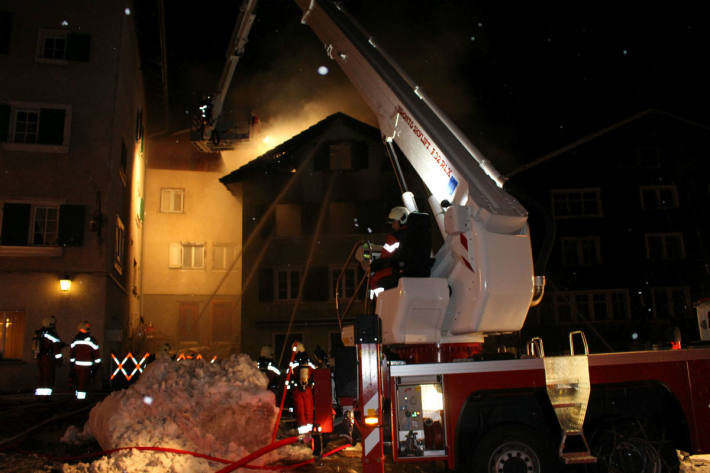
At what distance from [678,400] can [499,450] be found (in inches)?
77.1

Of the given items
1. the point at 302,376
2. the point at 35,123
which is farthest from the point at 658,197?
the point at 35,123

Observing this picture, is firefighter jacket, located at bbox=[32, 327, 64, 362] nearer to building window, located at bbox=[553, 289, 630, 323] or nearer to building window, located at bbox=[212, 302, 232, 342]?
building window, located at bbox=[212, 302, 232, 342]

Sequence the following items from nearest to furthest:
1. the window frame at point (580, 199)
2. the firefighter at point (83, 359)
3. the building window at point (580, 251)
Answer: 1. the firefighter at point (83, 359)
2. the building window at point (580, 251)
3. the window frame at point (580, 199)

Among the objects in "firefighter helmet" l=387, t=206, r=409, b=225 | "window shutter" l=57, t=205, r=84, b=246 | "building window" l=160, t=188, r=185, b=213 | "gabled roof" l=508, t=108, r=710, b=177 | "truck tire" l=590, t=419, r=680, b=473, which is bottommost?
"truck tire" l=590, t=419, r=680, b=473

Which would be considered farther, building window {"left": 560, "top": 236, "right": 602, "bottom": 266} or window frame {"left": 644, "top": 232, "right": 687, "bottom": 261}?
building window {"left": 560, "top": 236, "right": 602, "bottom": 266}

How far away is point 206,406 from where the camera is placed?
24.1 ft

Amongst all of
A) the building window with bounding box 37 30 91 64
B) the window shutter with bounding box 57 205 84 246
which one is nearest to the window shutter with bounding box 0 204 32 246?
the window shutter with bounding box 57 205 84 246

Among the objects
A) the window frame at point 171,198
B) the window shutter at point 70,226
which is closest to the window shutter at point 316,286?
the window frame at point 171,198

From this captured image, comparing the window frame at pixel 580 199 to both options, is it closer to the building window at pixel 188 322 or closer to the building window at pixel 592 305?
the building window at pixel 592 305

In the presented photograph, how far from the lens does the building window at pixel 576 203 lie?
100 ft

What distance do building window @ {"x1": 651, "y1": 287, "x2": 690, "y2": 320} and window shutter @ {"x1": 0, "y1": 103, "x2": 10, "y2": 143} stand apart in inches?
1149

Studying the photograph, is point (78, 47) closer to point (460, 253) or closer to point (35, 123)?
point (35, 123)

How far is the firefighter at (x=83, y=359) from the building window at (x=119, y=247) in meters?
6.25

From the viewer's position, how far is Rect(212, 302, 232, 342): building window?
29922mm
